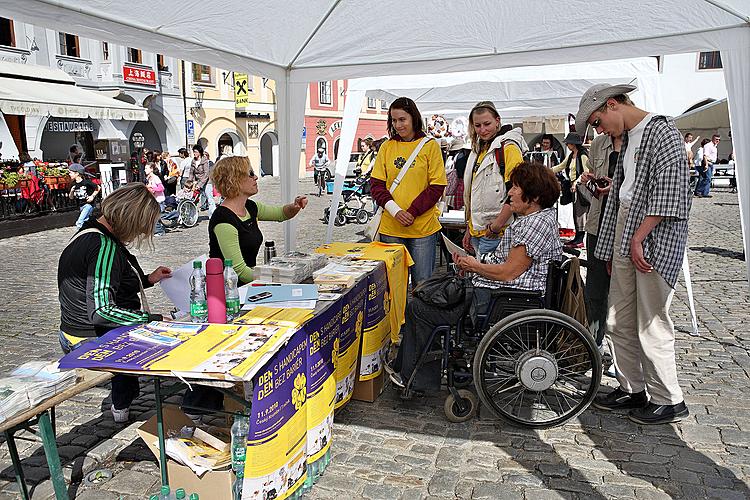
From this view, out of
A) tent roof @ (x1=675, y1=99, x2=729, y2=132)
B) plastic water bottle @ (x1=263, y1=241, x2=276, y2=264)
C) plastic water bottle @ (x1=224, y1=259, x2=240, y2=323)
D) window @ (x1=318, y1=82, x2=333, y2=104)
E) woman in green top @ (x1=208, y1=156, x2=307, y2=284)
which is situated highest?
window @ (x1=318, y1=82, x2=333, y2=104)

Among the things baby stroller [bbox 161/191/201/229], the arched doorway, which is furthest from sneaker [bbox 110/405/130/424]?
the arched doorway

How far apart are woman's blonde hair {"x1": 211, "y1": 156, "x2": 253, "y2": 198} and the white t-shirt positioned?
7.31 ft

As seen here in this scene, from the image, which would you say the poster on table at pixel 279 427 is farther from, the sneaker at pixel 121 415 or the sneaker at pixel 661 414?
the sneaker at pixel 661 414

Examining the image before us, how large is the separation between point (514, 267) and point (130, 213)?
Answer: 2036 mm

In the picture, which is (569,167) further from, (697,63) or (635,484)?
(697,63)

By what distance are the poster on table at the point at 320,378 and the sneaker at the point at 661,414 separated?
1803 mm

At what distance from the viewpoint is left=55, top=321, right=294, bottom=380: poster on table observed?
88.4 inches

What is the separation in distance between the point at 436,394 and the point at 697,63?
102 feet

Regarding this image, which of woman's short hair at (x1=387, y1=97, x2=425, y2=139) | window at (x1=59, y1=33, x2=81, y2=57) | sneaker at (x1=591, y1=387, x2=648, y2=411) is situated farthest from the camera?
window at (x1=59, y1=33, x2=81, y2=57)

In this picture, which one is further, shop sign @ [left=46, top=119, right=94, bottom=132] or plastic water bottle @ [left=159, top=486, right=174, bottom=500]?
shop sign @ [left=46, top=119, right=94, bottom=132]

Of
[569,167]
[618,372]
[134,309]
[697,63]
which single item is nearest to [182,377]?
[134,309]

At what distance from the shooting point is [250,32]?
4.33 meters

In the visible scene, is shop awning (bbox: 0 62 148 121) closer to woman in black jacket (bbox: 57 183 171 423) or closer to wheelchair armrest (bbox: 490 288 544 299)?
woman in black jacket (bbox: 57 183 171 423)

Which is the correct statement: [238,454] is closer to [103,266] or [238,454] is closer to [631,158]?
[103,266]
